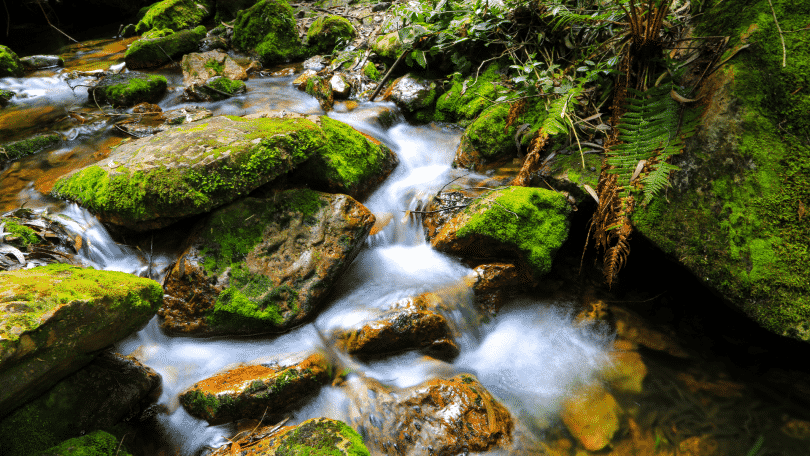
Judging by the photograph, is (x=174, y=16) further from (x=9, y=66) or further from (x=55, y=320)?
(x=55, y=320)

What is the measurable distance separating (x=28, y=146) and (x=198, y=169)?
14.8 feet

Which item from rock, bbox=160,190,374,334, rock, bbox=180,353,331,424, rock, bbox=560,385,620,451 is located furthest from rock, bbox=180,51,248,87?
rock, bbox=560,385,620,451

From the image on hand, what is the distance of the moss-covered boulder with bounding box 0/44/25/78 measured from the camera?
9180mm

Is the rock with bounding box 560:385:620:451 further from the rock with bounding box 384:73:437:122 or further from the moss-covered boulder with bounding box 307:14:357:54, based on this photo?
the moss-covered boulder with bounding box 307:14:357:54

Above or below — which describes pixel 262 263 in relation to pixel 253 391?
above

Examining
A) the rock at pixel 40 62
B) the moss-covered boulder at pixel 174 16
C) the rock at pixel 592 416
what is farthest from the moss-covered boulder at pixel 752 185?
the moss-covered boulder at pixel 174 16

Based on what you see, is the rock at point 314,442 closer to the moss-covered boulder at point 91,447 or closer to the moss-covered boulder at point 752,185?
the moss-covered boulder at point 91,447

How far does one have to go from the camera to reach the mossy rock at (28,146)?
547cm

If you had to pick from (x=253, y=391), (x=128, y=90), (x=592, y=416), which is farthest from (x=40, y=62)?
(x=592, y=416)

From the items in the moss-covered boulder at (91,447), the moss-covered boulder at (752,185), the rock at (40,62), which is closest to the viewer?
the moss-covered boulder at (91,447)

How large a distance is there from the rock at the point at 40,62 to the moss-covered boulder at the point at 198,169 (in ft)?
30.0

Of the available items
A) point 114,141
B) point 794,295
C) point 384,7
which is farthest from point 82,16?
point 794,295

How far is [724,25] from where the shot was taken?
3.10m

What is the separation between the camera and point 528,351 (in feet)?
11.1
